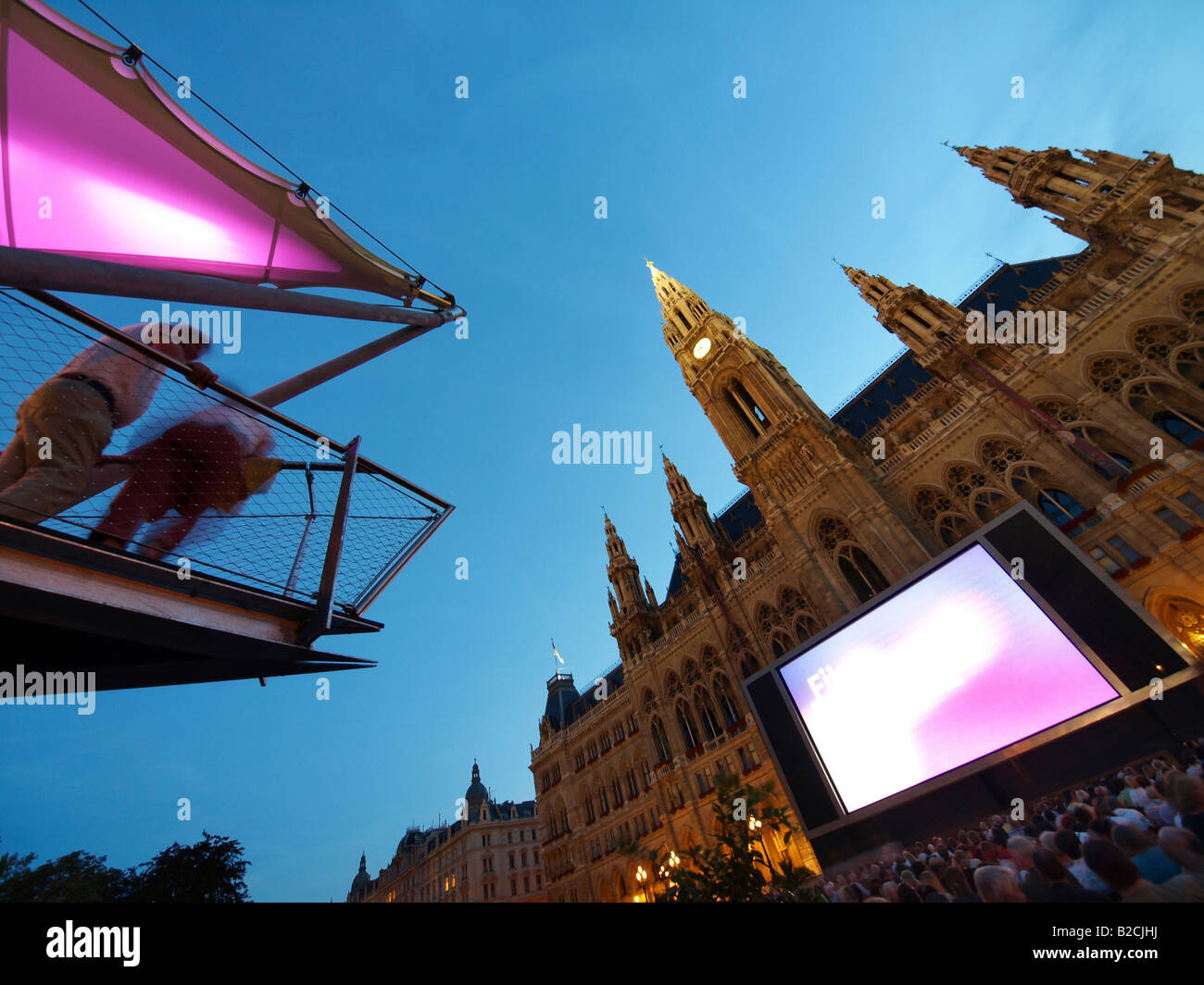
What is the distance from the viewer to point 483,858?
5456cm

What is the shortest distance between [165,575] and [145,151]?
5313 mm

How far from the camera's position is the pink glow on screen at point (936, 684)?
13664mm

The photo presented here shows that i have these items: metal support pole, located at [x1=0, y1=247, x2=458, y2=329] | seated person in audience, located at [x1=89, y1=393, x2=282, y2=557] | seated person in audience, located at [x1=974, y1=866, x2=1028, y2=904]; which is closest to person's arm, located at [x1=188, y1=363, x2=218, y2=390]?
seated person in audience, located at [x1=89, y1=393, x2=282, y2=557]

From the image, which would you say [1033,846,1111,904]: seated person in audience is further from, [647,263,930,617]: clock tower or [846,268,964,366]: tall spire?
[846,268,964,366]: tall spire

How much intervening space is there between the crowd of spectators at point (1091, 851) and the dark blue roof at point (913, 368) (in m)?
21.1

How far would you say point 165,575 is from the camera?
281cm

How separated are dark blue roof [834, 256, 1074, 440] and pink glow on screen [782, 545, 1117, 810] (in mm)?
16432

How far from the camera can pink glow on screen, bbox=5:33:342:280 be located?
15.7 ft

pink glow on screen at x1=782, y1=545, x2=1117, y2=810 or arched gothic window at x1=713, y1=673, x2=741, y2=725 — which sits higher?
arched gothic window at x1=713, y1=673, x2=741, y2=725

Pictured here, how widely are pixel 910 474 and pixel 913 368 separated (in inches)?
475

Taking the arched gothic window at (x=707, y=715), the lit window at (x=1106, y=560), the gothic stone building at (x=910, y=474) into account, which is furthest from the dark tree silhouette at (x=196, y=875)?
the lit window at (x=1106, y=560)

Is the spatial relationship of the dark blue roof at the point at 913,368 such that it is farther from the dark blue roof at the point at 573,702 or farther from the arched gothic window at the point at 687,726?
the dark blue roof at the point at 573,702

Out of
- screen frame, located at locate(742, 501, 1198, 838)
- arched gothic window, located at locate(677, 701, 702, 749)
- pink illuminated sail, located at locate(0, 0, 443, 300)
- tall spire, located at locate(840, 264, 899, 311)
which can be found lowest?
screen frame, located at locate(742, 501, 1198, 838)
